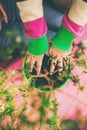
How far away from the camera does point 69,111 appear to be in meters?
1.06

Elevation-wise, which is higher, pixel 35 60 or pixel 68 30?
pixel 68 30

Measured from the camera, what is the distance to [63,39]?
0.86 meters

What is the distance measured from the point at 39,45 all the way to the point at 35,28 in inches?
3.3

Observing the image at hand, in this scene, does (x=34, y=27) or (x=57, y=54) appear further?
(x=57, y=54)

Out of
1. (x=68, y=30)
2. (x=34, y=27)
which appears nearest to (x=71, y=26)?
(x=68, y=30)

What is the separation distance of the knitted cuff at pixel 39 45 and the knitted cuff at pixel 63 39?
37 millimetres

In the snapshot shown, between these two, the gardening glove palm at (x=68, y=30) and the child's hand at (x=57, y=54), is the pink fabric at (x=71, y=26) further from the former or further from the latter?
the child's hand at (x=57, y=54)

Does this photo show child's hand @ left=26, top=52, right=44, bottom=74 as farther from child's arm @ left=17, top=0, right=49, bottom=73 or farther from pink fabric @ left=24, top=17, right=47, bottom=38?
pink fabric @ left=24, top=17, right=47, bottom=38

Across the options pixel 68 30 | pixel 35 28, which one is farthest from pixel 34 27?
pixel 68 30

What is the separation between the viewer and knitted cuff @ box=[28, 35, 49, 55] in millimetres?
845

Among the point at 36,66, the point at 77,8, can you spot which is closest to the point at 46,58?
the point at 36,66

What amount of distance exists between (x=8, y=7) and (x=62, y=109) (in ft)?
1.49

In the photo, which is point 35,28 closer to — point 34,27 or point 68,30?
point 34,27

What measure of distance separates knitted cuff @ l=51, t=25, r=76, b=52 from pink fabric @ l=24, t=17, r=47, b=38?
6cm
